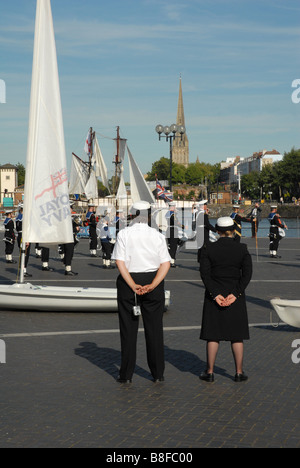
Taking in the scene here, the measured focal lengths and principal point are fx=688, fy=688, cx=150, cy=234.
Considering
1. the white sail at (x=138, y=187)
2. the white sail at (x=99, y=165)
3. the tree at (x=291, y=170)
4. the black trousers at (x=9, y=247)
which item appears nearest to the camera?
the black trousers at (x=9, y=247)

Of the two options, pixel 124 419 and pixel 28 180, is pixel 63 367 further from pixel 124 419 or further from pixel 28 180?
pixel 28 180

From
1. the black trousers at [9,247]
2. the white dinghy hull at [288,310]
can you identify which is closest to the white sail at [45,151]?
the white dinghy hull at [288,310]

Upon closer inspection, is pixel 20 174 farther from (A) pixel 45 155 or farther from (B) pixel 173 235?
(A) pixel 45 155

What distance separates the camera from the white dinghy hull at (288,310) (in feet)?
31.9

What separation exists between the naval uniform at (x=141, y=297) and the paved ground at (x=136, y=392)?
301 mm

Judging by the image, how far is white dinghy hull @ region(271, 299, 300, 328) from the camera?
973cm

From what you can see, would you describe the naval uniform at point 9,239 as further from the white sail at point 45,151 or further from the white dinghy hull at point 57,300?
the white dinghy hull at point 57,300

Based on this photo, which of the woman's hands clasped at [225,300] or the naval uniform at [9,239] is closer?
the woman's hands clasped at [225,300]

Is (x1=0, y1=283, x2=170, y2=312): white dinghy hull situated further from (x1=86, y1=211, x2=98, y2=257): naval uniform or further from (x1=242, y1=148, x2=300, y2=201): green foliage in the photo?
(x1=242, y1=148, x2=300, y2=201): green foliage

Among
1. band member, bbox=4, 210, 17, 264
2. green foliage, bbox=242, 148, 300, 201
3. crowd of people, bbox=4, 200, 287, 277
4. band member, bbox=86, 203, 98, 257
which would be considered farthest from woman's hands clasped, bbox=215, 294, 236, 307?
green foliage, bbox=242, 148, 300, 201

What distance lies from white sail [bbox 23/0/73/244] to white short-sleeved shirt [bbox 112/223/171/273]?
5.96 m
